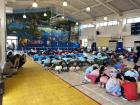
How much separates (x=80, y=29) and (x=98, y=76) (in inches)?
752

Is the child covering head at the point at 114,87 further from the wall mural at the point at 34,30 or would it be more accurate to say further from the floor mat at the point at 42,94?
the wall mural at the point at 34,30

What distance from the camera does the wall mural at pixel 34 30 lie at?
21.6 metres

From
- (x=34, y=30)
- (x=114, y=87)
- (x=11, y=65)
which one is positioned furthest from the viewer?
(x=34, y=30)

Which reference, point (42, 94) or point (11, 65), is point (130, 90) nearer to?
point (42, 94)

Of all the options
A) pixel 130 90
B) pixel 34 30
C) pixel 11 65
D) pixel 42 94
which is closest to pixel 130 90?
pixel 130 90

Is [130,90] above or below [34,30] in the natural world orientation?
below

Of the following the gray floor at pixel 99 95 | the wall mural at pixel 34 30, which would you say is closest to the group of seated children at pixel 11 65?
the gray floor at pixel 99 95

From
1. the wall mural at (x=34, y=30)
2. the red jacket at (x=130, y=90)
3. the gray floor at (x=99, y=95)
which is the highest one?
the wall mural at (x=34, y=30)

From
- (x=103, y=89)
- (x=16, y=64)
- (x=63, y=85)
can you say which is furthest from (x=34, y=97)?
(x=16, y=64)

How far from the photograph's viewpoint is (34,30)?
22.4 meters

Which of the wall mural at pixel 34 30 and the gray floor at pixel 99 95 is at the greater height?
the wall mural at pixel 34 30

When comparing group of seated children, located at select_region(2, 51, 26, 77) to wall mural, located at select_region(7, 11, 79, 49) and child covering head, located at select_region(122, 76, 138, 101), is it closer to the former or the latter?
child covering head, located at select_region(122, 76, 138, 101)

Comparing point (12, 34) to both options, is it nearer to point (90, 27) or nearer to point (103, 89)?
point (90, 27)

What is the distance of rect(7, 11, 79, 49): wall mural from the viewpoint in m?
21.6
